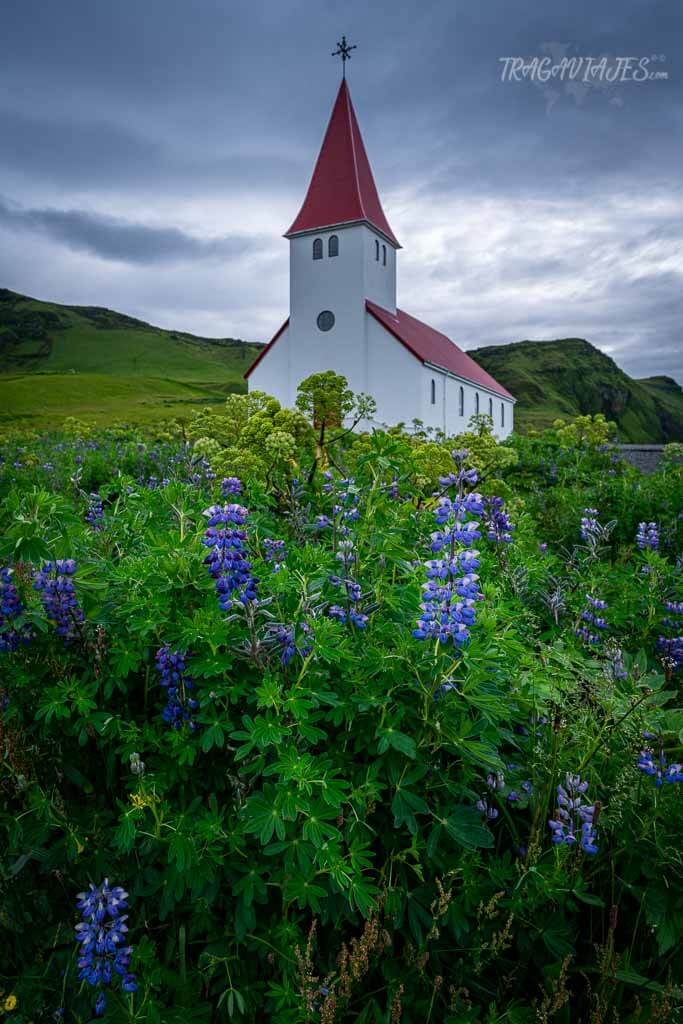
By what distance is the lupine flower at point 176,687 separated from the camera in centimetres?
187

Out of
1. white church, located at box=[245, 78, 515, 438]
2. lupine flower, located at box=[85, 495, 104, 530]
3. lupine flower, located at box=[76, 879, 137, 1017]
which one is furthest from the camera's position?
white church, located at box=[245, 78, 515, 438]

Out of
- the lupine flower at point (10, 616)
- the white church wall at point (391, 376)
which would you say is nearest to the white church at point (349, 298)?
the white church wall at point (391, 376)

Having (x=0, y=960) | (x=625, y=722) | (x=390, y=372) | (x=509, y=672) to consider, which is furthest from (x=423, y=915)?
(x=390, y=372)

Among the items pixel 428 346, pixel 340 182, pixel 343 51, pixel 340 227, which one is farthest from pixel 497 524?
pixel 343 51

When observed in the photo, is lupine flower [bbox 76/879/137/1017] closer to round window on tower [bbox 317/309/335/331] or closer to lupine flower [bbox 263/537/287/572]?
lupine flower [bbox 263/537/287/572]

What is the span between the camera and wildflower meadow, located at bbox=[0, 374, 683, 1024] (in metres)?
1.70

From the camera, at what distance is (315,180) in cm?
3306

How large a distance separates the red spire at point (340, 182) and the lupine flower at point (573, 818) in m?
34.2

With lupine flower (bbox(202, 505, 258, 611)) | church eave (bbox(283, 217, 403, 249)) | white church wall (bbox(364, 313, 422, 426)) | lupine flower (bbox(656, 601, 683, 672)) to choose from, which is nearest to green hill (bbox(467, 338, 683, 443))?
church eave (bbox(283, 217, 403, 249))

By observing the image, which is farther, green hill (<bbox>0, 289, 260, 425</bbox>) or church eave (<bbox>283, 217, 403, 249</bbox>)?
green hill (<bbox>0, 289, 260, 425</bbox>)

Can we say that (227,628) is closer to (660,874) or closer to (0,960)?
(0,960)

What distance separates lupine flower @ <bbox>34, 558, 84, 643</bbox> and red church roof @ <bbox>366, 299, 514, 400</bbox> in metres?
30.8

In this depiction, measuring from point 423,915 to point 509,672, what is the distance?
81 centimetres

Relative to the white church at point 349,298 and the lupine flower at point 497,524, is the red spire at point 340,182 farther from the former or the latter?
the lupine flower at point 497,524
